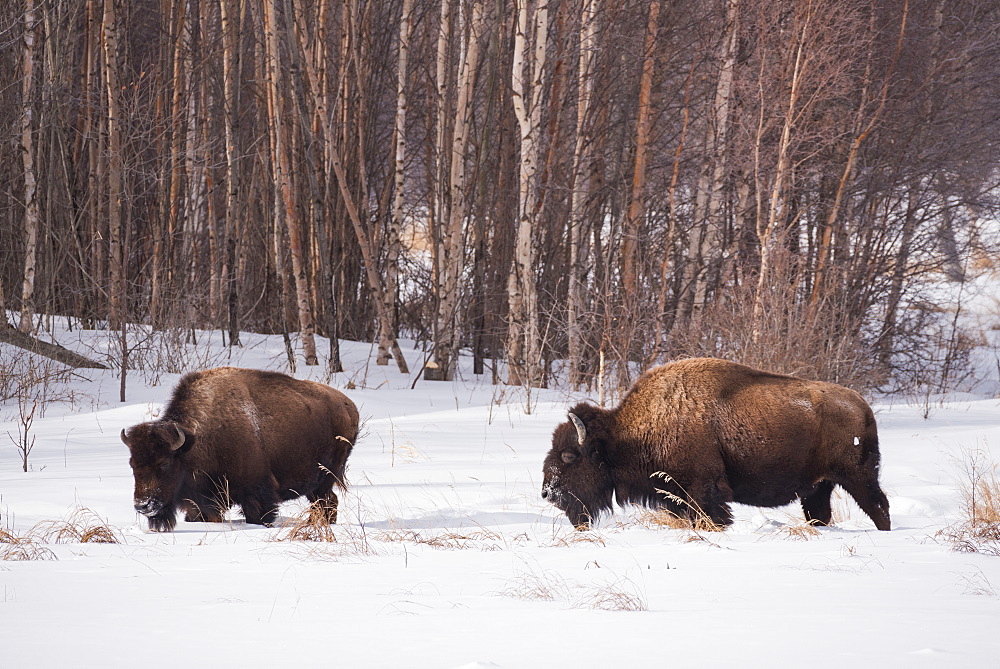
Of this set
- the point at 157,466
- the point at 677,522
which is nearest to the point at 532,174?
the point at 677,522

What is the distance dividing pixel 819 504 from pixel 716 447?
1127mm

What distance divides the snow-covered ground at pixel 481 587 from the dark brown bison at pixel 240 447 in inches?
9.6

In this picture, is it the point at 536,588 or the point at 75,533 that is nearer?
the point at 536,588

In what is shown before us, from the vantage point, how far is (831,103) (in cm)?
2020

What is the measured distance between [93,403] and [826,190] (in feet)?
52.4

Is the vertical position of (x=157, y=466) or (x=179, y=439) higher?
(x=179, y=439)

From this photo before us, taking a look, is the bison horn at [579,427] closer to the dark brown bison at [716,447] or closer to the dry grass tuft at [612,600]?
the dark brown bison at [716,447]

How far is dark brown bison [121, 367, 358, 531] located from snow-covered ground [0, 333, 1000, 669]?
0.80 ft

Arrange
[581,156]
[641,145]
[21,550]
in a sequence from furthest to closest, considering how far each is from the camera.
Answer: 1. [641,145]
2. [581,156]
3. [21,550]

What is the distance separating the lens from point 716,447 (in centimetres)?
697

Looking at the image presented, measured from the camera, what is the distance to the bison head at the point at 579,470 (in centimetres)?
717

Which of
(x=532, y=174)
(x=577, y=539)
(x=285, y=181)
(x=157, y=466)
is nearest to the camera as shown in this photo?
(x=577, y=539)

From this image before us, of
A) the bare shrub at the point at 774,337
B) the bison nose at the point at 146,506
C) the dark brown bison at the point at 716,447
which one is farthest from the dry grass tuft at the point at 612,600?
the bare shrub at the point at 774,337

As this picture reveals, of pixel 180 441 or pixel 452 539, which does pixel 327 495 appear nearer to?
pixel 180 441
